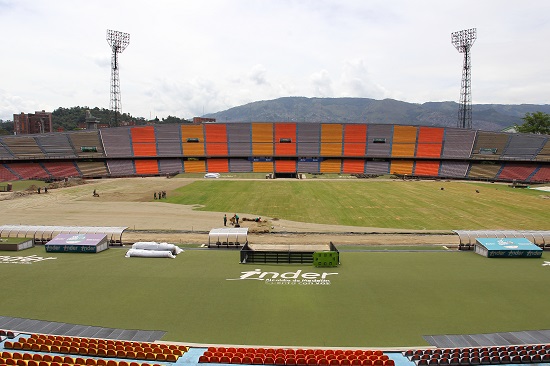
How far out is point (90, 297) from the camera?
18.7 m

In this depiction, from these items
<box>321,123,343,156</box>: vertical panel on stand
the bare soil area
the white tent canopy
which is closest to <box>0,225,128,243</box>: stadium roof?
the bare soil area

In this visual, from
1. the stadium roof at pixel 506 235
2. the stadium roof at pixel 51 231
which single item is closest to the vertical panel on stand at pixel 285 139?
the stadium roof at pixel 51 231

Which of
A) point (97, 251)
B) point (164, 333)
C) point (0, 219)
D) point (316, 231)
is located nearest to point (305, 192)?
point (316, 231)

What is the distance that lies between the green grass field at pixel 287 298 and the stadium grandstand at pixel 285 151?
58.0 metres

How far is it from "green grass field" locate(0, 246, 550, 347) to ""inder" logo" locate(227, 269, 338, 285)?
49cm

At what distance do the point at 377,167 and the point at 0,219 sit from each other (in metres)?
73.6

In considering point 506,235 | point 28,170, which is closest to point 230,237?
point 506,235

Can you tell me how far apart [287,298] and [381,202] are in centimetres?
3448

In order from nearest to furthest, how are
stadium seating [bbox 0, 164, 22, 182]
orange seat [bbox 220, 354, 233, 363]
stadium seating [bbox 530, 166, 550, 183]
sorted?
orange seat [bbox 220, 354, 233, 363], stadium seating [bbox 0, 164, 22, 182], stadium seating [bbox 530, 166, 550, 183]

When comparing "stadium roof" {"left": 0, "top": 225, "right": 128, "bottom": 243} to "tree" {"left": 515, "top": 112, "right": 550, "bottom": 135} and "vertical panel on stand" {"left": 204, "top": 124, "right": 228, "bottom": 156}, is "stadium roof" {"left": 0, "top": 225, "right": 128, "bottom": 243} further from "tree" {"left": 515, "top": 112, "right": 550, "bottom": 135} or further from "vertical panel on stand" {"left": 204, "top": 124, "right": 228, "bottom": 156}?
"tree" {"left": 515, "top": 112, "right": 550, "bottom": 135}

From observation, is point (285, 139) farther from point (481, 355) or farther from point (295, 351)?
point (481, 355)

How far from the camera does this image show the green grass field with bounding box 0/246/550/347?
50.9 ft

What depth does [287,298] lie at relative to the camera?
18.7m

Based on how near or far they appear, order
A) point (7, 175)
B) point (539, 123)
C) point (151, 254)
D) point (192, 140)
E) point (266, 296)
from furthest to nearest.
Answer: point (539, 123)
point (192, 140)
point (7, 175)
point (151, 254)
point (266, 296)
